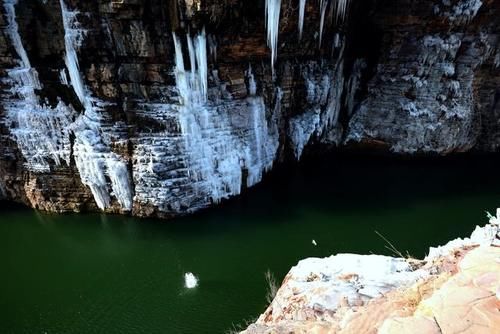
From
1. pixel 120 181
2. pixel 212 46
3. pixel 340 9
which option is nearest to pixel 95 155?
pixel 120 181

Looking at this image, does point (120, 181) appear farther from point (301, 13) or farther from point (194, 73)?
point (301, 13)

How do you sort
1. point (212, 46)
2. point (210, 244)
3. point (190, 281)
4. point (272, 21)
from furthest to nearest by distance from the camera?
point (210, 244) < point (212, 46) < point (272, 21) < point (190, 281)

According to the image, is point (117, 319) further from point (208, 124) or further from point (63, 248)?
point (208, 124)

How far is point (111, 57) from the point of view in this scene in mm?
10898

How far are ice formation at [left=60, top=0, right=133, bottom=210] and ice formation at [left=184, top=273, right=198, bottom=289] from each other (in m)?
3.62

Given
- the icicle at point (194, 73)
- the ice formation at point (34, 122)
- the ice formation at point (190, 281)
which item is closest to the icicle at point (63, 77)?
the ice formation at point (34, 122)

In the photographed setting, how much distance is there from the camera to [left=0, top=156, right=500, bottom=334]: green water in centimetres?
910

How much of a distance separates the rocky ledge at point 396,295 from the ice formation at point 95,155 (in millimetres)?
7598

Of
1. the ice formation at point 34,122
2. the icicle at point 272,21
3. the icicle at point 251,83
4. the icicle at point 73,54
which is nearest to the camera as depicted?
the icicle at point 73,54

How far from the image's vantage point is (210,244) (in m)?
11.4

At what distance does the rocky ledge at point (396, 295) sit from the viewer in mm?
3137

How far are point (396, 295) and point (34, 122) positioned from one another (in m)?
11.6

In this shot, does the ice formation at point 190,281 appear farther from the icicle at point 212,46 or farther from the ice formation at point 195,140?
the icicle at point 212,46

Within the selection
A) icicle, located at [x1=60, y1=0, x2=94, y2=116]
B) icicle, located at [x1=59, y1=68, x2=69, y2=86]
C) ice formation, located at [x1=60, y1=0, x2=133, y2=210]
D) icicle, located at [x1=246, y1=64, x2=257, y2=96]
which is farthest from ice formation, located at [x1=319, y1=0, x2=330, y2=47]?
icicle, located at [x1=59, y1=68, x2=69, y2=86]
